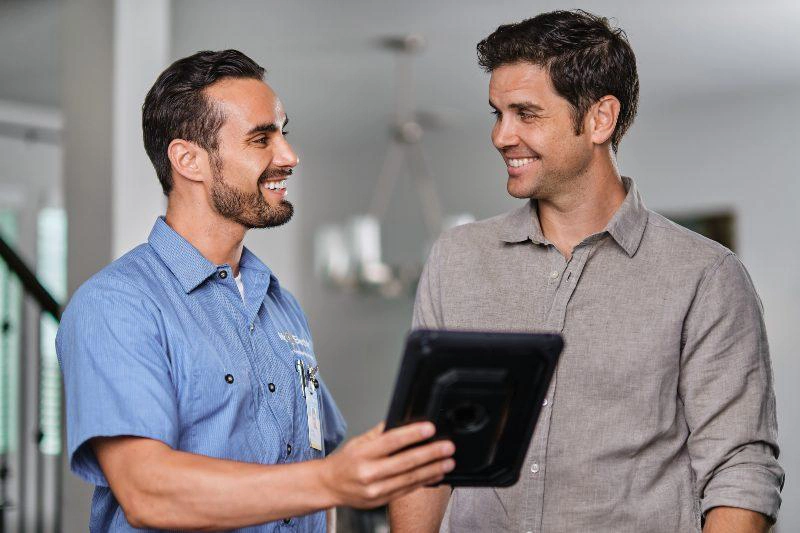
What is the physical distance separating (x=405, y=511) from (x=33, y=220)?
643 cm

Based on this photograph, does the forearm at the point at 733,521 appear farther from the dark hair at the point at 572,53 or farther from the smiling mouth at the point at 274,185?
the smiling mouth at the point at 274,185

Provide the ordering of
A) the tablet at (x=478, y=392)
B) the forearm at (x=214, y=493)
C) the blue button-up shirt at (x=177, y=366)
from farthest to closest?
the blue button-up shirt at (x=177, y=366) < the forearm at (x=214, y=493) < the tablet at (x=478, y=392)

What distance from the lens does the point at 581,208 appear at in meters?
1.79

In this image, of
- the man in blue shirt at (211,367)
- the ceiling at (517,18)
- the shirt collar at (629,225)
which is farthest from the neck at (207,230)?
the ceiling at (517,18)

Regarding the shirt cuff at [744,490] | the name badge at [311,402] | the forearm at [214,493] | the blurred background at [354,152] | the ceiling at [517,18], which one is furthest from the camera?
the ceiling at [517,18]

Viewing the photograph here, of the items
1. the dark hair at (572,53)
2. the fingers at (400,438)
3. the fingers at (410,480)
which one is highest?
the dark hair at (572,53)

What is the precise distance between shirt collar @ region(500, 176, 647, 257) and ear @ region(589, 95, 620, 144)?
0.11 metres

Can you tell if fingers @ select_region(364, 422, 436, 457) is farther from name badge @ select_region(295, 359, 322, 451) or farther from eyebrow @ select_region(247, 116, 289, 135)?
eyebrow @ select_region(247, 116, 289, 135)

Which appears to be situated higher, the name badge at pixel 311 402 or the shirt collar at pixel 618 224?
the shirt collar at pixel 618 224

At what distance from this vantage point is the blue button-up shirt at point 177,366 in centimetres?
142

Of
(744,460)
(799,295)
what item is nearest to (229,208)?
(744,460)

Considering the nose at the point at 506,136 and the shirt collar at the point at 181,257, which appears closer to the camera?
the shirt collar at the point at 181,257

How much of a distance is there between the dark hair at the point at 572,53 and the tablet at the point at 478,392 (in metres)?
0.75

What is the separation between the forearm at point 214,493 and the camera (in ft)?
4.13
